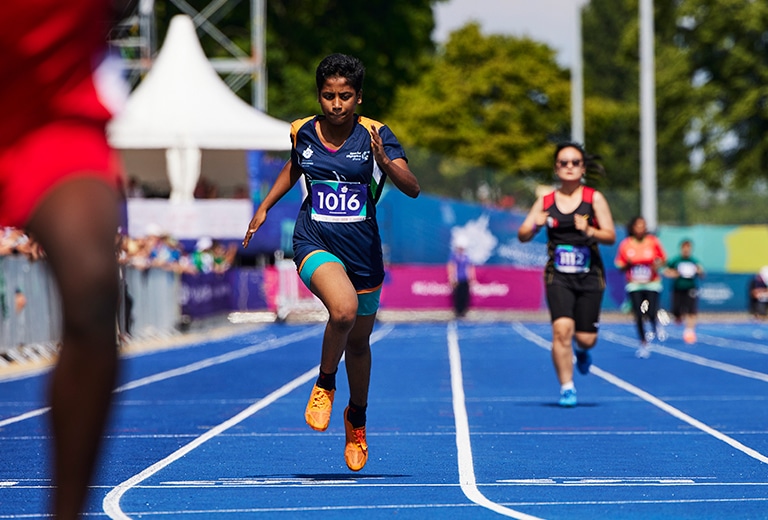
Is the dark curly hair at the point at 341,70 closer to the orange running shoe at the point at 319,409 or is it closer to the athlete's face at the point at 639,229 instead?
the orange running shoe at the point at 319,409

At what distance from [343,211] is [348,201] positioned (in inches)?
2.2

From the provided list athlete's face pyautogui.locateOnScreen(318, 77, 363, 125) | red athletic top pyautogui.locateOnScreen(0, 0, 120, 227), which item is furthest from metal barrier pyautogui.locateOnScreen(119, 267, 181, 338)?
red athletic top pyautogui.locateOnScreen(0, 0, 120, 227)

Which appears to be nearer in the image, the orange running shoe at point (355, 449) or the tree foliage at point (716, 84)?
the orange running shoe at point (355, 449)

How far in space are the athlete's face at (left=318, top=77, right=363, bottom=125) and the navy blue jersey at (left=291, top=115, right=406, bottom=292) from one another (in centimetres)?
16

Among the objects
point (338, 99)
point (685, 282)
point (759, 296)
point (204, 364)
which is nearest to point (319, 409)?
point (338, 99)

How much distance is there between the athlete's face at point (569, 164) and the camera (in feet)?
43.1

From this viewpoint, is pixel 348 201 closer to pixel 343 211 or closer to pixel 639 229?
pixel 343 211

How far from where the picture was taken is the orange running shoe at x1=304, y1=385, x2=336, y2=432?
7.93 meters

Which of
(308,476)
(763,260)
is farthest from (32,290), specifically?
(763,260)

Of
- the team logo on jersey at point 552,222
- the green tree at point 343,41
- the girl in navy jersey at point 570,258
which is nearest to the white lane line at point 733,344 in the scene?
the girl in navy jersey at point 570,258

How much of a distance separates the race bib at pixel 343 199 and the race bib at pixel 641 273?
15129mm

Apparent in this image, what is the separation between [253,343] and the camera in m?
27.5

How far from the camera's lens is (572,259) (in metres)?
13.2

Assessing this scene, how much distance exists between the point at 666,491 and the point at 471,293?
112 feet
